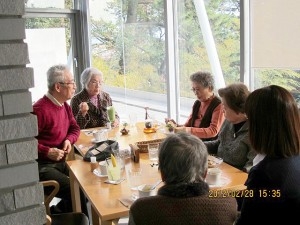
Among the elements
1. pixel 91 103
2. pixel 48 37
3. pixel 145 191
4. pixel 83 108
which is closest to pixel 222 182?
pixel 145 191

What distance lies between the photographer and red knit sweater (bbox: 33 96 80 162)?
9.59 feet

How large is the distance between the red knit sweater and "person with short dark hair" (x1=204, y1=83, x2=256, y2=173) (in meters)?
1.32

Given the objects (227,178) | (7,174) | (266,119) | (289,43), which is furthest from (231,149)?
(7,174)

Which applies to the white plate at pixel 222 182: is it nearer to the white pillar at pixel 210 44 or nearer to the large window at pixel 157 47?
the large window at pixel 157 47

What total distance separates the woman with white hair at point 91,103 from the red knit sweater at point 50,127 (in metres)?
0.69

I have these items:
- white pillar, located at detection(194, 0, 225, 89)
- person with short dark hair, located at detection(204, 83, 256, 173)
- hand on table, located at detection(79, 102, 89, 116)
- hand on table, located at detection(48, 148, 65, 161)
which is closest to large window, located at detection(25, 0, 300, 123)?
white pillar, located at detection(194, 0, 225, 89)

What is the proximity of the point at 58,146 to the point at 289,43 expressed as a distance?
2120 mm

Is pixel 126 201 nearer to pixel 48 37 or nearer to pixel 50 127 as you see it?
pixel 50 127

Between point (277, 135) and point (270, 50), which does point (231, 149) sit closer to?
point (277, 135)

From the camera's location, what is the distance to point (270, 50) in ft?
10.3

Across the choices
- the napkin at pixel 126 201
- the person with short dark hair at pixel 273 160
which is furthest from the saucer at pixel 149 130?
the person with short dark hair at pixel 273 160

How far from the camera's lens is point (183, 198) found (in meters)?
1.37

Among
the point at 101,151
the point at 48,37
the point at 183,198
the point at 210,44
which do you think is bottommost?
the point at 101,151

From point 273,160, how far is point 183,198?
17.2 inches
